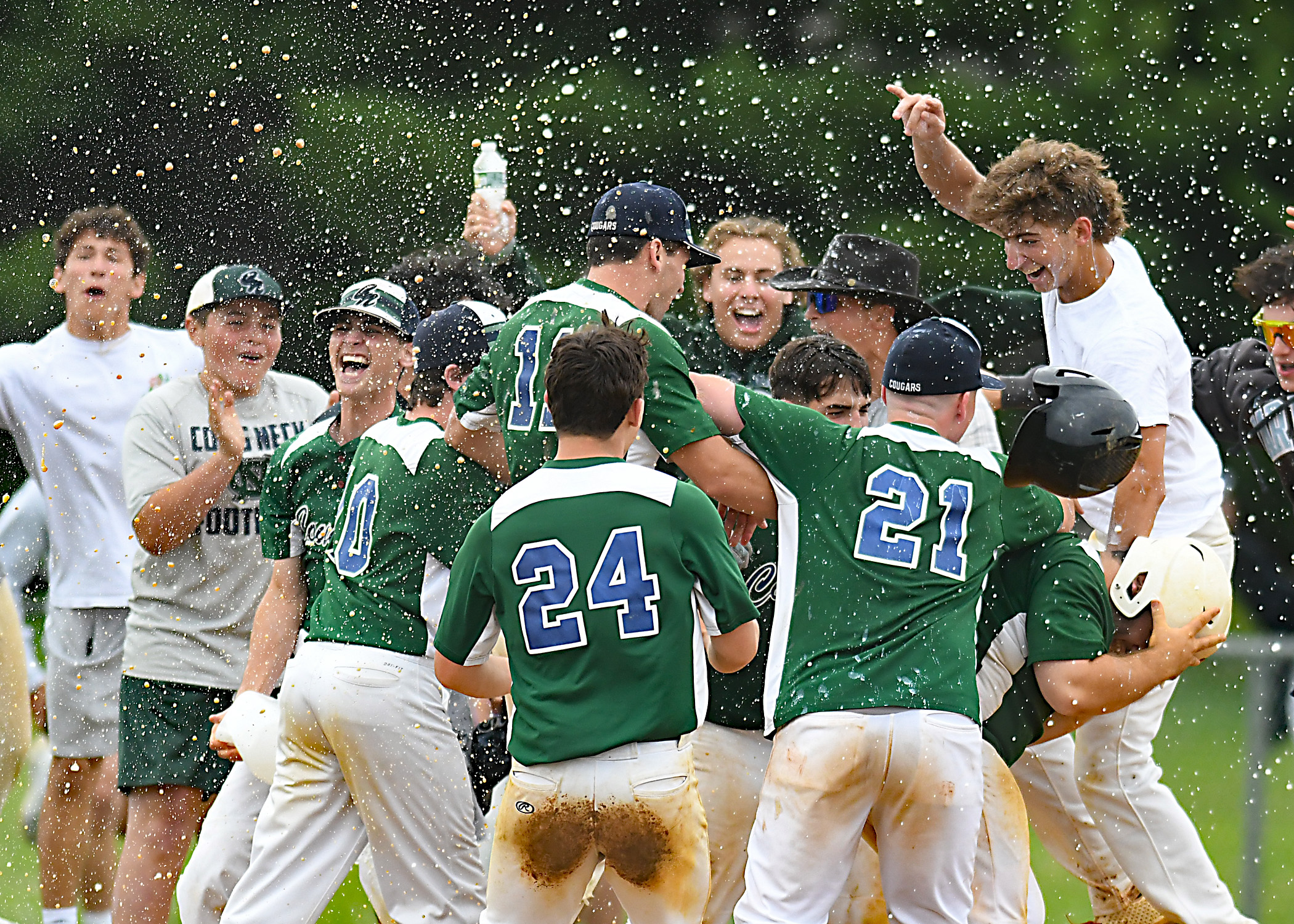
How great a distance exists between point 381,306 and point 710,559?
208 cm

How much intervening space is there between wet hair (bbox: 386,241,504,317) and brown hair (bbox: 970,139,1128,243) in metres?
2.22

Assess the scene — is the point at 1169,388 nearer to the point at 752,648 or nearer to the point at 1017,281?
the point at 752,648

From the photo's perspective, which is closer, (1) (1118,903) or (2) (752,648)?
(2) (752,648)

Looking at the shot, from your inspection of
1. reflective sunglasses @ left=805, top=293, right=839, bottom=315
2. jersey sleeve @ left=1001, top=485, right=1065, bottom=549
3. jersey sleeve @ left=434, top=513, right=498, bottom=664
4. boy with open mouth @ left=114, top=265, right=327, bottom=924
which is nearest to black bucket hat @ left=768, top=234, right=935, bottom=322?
reflective sunglasses @ left=805, top=293, right=839, bottom=315

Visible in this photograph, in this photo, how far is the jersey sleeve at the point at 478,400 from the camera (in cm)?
476

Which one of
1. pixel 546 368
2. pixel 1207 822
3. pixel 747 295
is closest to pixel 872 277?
pixel 747 295

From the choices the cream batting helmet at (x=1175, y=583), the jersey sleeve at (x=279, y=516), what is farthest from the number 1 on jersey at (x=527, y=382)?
the cream batting helmet at (x=1175, y=583)

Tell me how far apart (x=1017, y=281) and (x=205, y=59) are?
10.0 metres

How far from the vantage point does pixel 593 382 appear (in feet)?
13.1

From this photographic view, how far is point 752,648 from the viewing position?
4.04m

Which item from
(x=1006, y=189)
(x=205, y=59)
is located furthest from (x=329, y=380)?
(x=1006, y=189)

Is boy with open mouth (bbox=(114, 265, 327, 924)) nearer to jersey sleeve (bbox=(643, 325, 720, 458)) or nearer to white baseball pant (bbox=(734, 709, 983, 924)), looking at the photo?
jersey sleeve (bbox=(643, 325, 720, 458))

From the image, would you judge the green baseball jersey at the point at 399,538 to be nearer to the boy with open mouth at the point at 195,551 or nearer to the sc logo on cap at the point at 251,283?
the boy with open mouth at the point at 195,551

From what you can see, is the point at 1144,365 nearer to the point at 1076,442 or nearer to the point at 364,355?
the point at 1076,442
